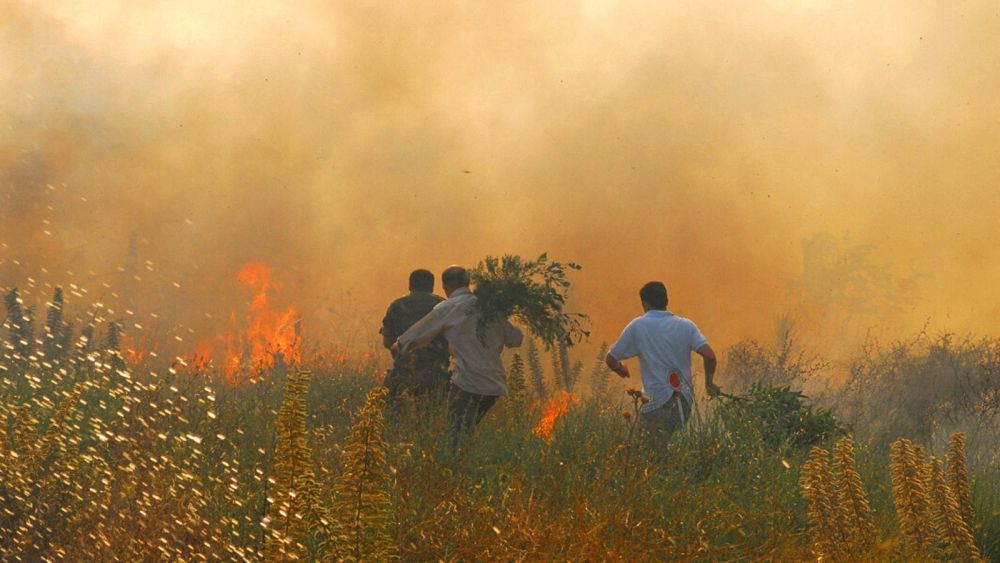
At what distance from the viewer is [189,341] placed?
Answer: 1150 inches

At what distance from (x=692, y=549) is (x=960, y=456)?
1.80 m

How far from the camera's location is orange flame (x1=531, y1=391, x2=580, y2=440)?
324 inches

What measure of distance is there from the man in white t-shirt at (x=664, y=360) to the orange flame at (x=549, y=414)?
796mm

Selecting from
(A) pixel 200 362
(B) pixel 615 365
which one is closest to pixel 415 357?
(B) pixel 615 365

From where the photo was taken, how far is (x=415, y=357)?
8695 mm

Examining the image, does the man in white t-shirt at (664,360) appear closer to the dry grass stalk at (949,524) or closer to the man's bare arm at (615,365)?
the man's bare arm at (615,365)

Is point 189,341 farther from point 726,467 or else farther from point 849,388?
point 726,467

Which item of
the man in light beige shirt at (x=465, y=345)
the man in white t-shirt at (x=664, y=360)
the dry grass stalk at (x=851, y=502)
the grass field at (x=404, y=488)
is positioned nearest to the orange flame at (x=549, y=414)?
the grass field at (x=404, y=488)

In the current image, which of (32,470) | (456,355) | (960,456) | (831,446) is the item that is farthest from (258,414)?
(960,456)

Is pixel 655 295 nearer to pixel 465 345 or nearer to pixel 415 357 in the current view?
pixel 465 345

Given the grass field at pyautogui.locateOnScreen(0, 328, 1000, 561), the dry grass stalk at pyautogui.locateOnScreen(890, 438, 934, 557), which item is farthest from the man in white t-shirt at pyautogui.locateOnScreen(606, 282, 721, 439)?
the dry grass stalk at pyautogui.locateOnScreen(890, 438, 934, 557)

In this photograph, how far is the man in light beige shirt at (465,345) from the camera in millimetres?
8016

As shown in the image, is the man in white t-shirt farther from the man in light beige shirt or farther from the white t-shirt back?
the man in light beige shirt

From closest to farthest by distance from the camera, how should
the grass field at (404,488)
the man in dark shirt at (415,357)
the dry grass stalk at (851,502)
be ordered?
the grass field at (404,488)
the dry grass stalk at (851,502)
the man in dark shirt at (415,357)
